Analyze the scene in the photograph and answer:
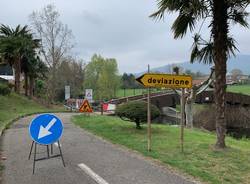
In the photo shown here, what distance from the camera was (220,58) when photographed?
483 inches

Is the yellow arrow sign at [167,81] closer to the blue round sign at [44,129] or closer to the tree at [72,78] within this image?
the blue round sign at [44,129]

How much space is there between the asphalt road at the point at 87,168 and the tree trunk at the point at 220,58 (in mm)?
3072

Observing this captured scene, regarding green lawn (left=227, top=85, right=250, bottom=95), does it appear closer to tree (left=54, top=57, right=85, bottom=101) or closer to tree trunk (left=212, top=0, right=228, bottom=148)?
tree (left=54, top=57, right=85, bottom=101)

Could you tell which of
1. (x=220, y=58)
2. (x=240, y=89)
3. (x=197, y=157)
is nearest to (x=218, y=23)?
(x=220, y=58)

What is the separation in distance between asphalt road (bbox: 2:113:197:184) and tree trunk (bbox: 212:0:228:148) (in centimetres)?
307

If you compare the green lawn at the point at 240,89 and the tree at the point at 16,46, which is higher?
the tree at the point at 16,46

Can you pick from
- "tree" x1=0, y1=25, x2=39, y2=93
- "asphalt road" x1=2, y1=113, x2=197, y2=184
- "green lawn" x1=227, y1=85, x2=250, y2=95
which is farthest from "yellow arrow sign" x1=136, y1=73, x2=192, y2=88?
"green lawn" x1=227, y1=85, x2=250, y2=95

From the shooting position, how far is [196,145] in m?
13.0

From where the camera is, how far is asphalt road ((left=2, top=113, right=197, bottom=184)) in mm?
8000

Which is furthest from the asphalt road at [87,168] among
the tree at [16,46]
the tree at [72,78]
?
the tree at [72,78]

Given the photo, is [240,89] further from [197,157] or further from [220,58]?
[197,157]

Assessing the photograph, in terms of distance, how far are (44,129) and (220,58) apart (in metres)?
6.13

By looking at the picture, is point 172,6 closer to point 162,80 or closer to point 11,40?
point 162,80

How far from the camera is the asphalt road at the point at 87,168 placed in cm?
800
